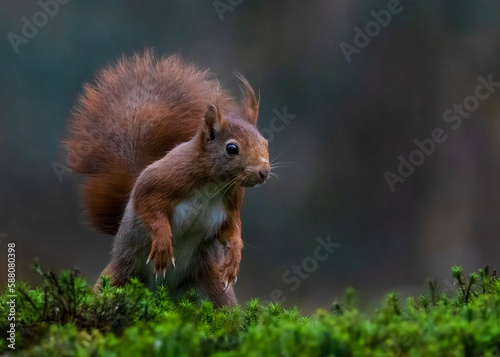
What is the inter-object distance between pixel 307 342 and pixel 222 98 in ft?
5.30

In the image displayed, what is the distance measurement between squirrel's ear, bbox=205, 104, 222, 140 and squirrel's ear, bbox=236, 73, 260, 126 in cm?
17

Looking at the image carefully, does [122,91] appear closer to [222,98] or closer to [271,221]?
[222,98]

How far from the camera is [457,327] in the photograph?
1.21m

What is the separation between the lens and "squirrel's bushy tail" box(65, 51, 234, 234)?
2725 mm
